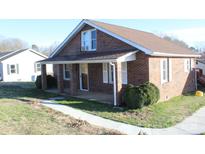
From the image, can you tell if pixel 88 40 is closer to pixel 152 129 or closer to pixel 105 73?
pixel 105 73

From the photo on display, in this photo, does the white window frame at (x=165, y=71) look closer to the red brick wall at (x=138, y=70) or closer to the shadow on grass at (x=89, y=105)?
the red brick wall at (x=138, y=70)

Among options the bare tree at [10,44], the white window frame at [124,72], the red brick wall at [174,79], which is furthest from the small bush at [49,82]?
the bare tree at [10,44]

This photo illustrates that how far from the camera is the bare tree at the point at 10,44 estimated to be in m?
54.8

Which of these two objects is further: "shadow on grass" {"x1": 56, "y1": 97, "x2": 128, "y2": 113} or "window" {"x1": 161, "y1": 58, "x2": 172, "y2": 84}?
"window" {"x1": 161, "y1": 58, "x2": 172, "y2": 84}

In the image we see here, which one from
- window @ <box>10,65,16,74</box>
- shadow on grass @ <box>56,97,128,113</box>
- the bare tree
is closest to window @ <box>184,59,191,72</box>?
shadow on grass @ <box>56,97,128,113</box>

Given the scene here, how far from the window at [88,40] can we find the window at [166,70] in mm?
4828

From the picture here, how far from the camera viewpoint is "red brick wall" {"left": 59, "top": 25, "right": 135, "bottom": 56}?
14225 mm

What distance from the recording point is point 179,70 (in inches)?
639

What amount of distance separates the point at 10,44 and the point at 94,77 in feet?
154

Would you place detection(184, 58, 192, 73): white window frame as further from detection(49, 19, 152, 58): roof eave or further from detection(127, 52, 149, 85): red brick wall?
detection(49, 19, 152, 58): roof eave

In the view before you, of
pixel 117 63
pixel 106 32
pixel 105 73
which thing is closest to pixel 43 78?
pixel 105 73

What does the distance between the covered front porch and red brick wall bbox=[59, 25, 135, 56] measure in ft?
3.00

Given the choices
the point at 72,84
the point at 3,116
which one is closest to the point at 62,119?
the point at 3,116
